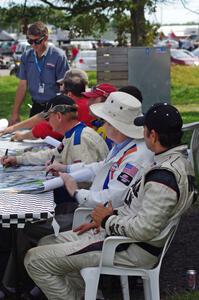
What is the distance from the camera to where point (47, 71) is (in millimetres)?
8109

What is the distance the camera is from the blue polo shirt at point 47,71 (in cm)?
809

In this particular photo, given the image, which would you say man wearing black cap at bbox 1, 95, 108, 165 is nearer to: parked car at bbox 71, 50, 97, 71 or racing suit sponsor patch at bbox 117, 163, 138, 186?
racing suit sponsor patch at bbox 117, 163, 138, 186

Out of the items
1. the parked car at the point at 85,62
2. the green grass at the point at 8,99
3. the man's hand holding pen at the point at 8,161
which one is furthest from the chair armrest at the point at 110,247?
the parked car at the point at 85,62

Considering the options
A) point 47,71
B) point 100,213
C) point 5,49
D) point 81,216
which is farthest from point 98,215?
point 5,49

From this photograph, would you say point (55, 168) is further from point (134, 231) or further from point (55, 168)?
point (134, 231)

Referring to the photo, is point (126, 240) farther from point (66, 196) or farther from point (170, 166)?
point (66, 196)

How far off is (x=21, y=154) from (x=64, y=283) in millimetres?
1765

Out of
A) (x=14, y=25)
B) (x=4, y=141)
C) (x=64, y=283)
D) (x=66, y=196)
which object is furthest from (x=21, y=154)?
(x=14, y=25)

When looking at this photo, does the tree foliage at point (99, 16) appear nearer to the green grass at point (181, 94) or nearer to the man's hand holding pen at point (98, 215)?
the green grass at point (181, 94)

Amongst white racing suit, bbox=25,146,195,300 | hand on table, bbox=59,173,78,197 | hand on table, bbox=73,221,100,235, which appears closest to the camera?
white racing suit, bbox=25,146,195,300

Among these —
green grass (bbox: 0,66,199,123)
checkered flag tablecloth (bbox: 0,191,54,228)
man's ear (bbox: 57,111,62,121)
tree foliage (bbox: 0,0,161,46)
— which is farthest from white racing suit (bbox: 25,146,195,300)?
tree foliage (bbox: 0,0,161,46)

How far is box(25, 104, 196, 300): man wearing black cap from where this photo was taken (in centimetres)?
380

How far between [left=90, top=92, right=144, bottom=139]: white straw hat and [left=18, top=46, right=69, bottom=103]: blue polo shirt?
3.58 m

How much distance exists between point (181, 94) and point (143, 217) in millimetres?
16645
